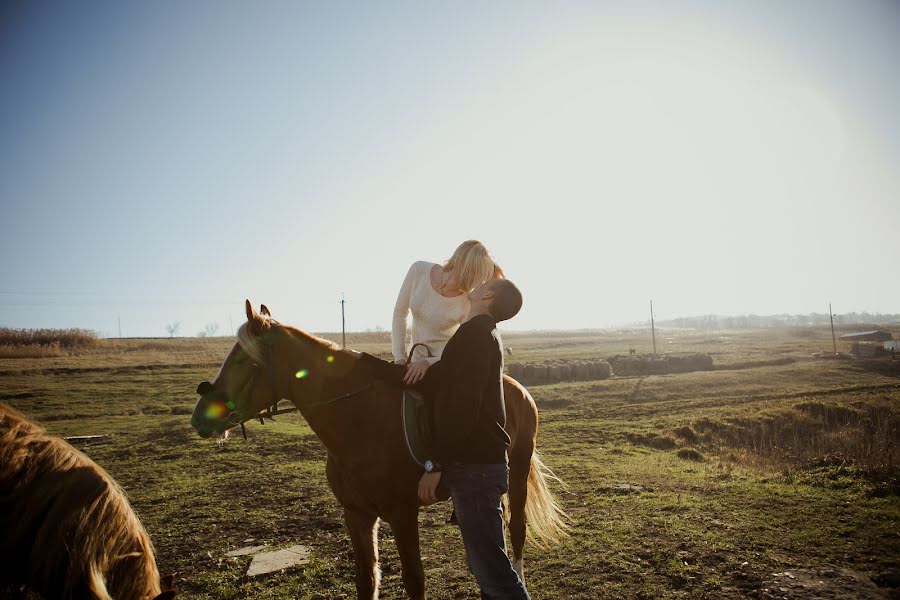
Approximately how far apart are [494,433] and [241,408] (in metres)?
1.83

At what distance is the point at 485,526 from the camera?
101 inches

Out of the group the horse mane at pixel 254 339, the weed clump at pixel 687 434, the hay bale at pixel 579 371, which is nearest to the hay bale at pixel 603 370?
the hay bale at pixel 579 371

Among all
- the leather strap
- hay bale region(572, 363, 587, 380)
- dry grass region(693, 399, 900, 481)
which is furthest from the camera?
hay bale region(572, 363, 587, 380)

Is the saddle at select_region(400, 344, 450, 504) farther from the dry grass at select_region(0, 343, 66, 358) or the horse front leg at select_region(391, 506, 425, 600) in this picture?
the dry grass at select_region(0, 343, 66, 358)

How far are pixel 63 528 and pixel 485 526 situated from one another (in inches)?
77.2

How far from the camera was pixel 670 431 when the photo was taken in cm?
1518

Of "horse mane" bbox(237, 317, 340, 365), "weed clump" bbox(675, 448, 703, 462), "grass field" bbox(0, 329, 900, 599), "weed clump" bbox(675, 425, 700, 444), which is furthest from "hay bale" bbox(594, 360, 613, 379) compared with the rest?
"horse mane" bbox(237, 317, 340, 365)

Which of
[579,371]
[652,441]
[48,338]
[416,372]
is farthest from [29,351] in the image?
[416,372]

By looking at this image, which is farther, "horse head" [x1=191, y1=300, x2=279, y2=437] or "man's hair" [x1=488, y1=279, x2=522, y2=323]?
"horse head" [x1=191, y1=300, x2=279, y2=437]

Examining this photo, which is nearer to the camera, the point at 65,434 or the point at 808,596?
the point at 808,596

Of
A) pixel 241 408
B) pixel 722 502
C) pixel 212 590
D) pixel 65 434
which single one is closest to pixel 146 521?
pixel 212 590

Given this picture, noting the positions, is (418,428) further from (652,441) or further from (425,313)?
(652,441)

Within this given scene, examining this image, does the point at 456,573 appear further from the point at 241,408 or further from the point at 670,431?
the point at 670,431

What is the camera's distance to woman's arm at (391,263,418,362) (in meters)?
4.17
